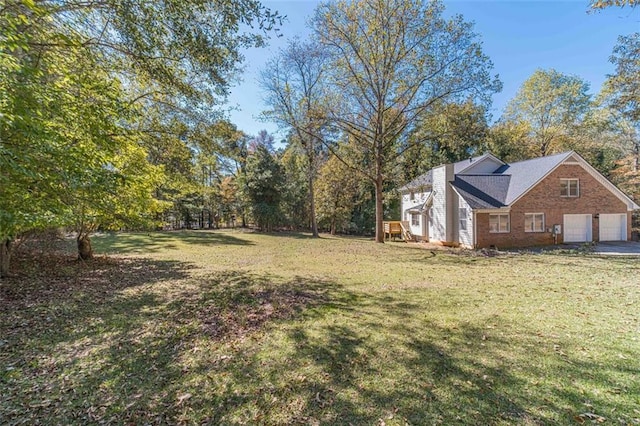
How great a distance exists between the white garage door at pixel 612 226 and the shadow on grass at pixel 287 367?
20.7 metres

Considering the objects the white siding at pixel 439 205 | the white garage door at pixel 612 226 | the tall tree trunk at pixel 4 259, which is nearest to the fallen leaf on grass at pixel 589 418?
the tall tree trunk at pixel 4 259

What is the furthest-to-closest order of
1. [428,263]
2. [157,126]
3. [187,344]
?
[428,263]
[157,126]
[187,344]

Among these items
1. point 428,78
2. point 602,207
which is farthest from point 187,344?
point 602,207

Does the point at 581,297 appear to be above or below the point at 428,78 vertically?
below

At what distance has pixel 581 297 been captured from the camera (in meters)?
6.82

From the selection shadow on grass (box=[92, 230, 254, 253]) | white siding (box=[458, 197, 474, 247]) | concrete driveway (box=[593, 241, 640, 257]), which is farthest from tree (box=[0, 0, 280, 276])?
concrete driveway (box=[593, 241, 640, 257])

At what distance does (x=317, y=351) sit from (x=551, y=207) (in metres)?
20.4

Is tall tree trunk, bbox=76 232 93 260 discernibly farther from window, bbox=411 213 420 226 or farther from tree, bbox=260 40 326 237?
window, bbox=411 213 420 226

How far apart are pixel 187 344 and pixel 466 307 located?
17.4 feet

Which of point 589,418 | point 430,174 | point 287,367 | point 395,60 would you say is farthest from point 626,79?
point 287,367

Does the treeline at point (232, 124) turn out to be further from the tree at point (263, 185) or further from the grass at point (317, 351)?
the grass at point (317, 351)

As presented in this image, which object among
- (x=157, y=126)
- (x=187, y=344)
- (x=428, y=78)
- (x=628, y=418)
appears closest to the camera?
(x=628, y=418)

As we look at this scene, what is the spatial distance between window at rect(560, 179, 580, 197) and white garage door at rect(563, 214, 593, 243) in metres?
1.35

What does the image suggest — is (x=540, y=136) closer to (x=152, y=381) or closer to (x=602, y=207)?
(x=602, y=207)
